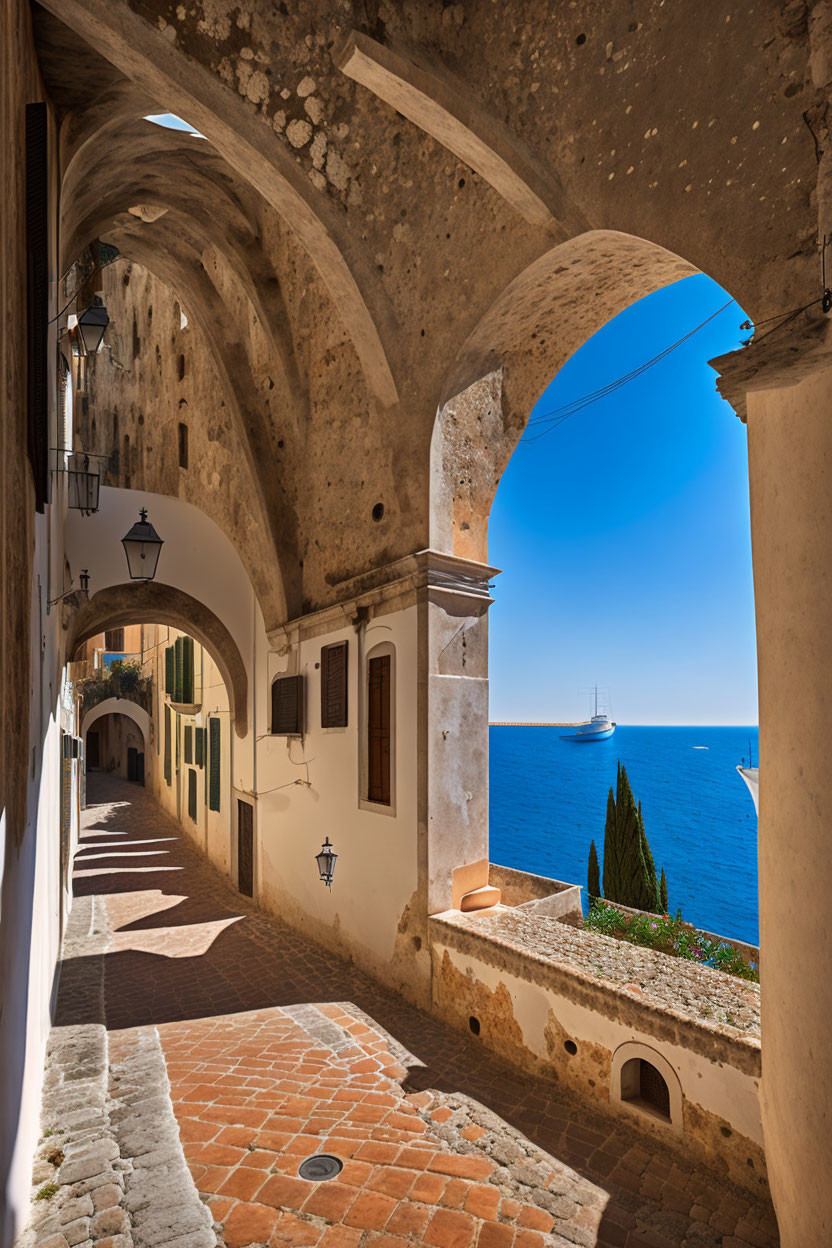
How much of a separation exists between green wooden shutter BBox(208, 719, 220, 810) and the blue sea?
72.7 ft

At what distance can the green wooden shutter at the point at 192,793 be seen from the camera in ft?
57.6

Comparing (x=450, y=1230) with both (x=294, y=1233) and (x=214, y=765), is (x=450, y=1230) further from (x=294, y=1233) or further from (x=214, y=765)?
(x=214, y=765)

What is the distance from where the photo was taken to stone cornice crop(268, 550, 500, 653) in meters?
7.58

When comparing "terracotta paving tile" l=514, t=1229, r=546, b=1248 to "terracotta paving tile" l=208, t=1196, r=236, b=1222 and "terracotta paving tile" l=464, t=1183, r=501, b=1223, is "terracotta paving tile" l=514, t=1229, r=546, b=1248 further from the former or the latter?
"terracotta paving tile" l=208, t=1196, r=236, b=1222

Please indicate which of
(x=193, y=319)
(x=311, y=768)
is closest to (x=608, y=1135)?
(x=311, y=768)

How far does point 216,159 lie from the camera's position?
907 cm

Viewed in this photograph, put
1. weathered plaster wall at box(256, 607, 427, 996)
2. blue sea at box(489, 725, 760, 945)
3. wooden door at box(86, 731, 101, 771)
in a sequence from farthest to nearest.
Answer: blue sea at box(489, 725, 760, 945) < wooden door at box(86, 731, 101, 771) < weathered plaster wall at box(256, 607, 427, 996)

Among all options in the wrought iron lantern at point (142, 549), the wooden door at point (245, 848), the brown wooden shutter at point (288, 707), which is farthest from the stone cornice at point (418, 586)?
the wooden door at point (245, 848)

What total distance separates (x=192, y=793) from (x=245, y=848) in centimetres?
558

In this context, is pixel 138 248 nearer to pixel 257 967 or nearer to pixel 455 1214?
pixel 257 967

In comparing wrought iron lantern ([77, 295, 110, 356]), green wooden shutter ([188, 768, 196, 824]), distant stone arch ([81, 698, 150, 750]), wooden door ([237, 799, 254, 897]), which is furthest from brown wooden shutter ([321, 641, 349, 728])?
distant stone arch ([81, 698, 150, 750])

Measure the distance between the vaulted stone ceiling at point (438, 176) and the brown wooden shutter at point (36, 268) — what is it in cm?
231

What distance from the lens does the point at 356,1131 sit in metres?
5.08

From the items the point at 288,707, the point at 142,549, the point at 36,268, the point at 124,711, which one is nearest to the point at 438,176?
the point at 36,268
